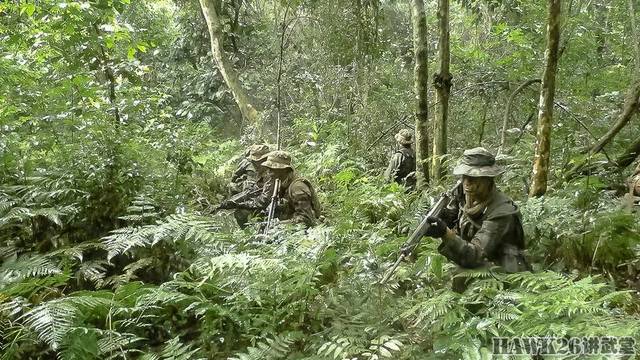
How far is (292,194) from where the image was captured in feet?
21.9

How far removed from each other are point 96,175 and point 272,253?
7.18 ft

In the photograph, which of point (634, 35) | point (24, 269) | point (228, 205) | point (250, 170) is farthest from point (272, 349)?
point (250, 170)

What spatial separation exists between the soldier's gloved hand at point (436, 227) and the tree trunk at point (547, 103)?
101 inches

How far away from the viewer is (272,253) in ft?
15.6

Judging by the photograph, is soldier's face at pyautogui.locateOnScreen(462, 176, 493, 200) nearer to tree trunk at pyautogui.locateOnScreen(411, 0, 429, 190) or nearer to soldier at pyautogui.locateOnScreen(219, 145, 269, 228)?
tree trunk at pyautogui.locateOnScreen(411, 0, 429, 190)

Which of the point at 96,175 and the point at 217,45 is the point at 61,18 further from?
the point at 217,45

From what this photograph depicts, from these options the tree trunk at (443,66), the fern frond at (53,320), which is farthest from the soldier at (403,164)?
the fern frond at (53,320)

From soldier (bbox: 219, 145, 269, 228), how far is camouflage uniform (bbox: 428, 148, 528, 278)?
3.72m

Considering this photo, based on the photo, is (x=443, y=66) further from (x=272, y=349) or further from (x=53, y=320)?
(x=53, y=320)

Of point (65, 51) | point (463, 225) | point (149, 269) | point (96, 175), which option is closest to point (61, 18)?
point (65, 51)

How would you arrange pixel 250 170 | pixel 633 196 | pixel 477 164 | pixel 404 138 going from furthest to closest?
pixel 404 138
pixel 250 170
pixel 633 196
pixel 477 164

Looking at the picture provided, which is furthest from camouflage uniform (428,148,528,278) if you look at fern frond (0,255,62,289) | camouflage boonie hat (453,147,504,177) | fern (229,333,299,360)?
fern frond (0,255,62,289)

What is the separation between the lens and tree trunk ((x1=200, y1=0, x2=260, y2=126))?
39.6 feet

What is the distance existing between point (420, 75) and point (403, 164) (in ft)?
8.29
